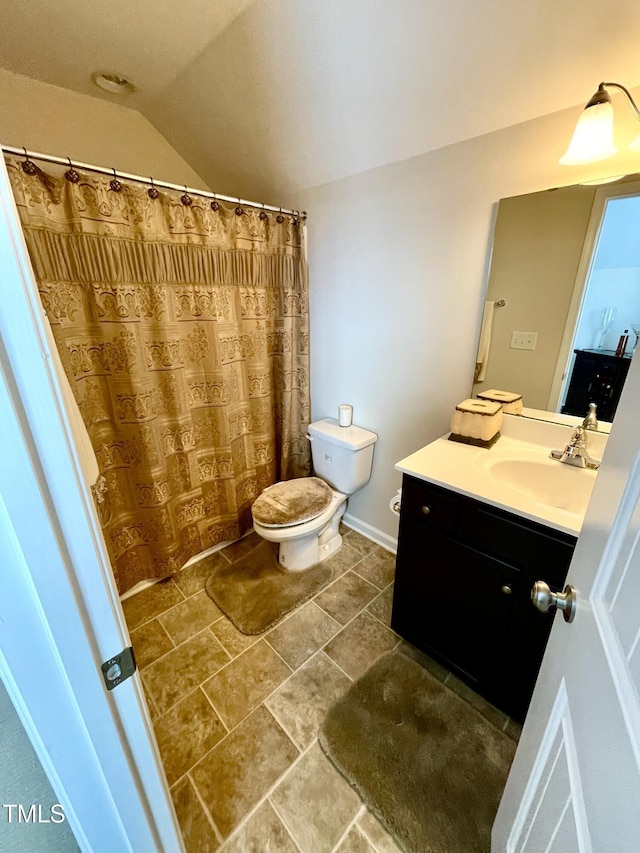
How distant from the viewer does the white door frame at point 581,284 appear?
1141mm

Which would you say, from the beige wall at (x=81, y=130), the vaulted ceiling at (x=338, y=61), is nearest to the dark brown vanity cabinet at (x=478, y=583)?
the vaulted ceiling at (x=338, y=61)

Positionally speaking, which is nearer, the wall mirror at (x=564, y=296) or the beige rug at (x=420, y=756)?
the beige rug at (x=420, y=756)

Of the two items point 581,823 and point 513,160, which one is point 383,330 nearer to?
point 513,160

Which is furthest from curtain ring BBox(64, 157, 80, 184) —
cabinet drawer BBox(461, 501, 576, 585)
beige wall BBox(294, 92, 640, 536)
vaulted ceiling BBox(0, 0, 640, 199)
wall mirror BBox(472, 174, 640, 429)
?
cabinet drawer BBox(461, 501, 576, 585)

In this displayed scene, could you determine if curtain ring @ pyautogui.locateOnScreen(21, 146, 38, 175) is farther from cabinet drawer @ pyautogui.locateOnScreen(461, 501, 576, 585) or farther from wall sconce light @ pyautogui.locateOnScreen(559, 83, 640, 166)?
cabinet drawer @ pyautogui.locateOnScreen(461, 501, 576, 585)

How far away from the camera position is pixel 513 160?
128 cm

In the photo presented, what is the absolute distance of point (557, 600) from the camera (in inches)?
25.4

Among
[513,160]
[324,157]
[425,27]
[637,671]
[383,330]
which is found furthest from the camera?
[383,330]

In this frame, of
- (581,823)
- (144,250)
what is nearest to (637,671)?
(581,823)

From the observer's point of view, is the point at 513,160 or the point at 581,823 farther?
the point at 513,160

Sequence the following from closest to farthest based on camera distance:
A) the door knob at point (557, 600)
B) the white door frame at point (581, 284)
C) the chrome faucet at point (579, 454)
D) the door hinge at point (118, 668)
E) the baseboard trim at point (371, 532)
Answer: the door hinge at point (118, 668), the door knob at point (557, 600), the white door frame at point (581, 284), the chrome faucet at point (579, 454), the baseboard trim at point (371, 532)

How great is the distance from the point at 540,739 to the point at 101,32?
2.40 meters

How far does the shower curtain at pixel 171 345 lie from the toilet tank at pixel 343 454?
263 mm

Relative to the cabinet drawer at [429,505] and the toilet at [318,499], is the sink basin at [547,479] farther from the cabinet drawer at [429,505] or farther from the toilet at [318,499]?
the toilet at [318,499]
